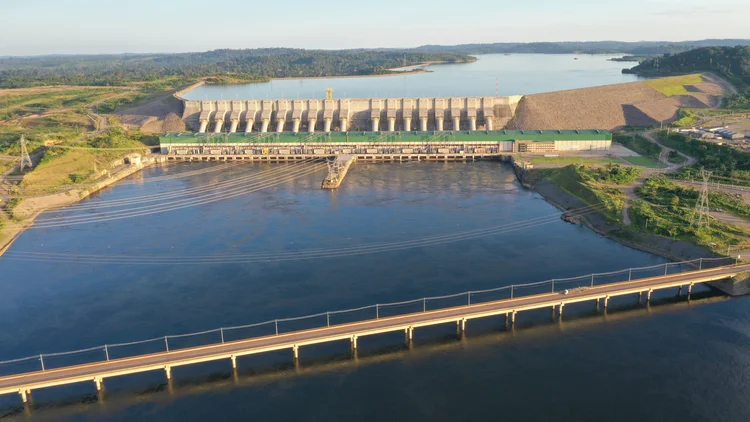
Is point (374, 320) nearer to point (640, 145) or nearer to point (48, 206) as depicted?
point (48, 206)

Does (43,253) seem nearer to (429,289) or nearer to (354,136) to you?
(429,289)

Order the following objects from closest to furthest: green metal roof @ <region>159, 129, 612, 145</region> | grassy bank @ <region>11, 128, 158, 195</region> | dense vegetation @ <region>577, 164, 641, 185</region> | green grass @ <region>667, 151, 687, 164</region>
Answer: dense vegetation @ <region>577, 164, 641, 185</region>
grassy bank @ <region>11, 128, 158, 195</region>
green grass @ <region>667, 151, 687, 164</region>
green metal roof @ <region>159, 129, 612, 145</region>

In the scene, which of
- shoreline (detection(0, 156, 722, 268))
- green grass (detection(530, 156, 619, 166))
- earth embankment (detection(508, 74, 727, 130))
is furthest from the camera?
earth embankment (detection(508, 74, 727, 130))

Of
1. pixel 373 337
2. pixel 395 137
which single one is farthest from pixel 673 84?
pixel 373 337

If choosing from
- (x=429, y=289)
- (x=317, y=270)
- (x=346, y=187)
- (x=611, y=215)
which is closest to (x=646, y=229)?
(x=611, y=215)

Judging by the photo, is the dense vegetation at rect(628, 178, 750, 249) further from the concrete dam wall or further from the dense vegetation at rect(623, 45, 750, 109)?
the dense vegetation at rect(623, 45, 750, 109)

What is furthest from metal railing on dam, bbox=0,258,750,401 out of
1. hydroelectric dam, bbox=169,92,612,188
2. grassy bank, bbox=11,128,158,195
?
grassy bank, bbox=11,128,158,195
